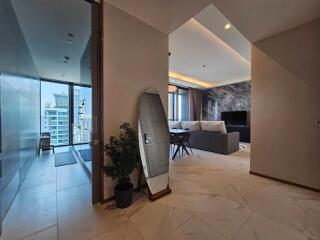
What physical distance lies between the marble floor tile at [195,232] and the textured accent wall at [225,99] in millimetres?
7366

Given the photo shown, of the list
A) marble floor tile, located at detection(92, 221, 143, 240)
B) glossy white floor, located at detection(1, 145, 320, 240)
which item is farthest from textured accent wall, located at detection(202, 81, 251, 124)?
marble floor tile, located at detection(92, 221, 143, 240)

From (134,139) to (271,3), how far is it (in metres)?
2.86

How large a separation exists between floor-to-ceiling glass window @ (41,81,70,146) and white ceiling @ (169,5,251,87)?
15.9 ft

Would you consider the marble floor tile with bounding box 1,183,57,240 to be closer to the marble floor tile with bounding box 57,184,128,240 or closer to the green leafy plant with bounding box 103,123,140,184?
the marble floor tile with bounding box 57,184,128,240

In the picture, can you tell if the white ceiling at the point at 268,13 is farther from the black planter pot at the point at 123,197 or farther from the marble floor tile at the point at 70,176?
the marble floor tile at the point at 70,176

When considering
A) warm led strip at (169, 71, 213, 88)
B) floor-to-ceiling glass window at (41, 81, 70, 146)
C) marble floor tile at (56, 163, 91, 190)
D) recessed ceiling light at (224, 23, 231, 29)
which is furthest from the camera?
warm led strip at (169, 71, 213, 88)

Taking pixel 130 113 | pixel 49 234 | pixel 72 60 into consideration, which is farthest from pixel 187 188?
pixel 72 60

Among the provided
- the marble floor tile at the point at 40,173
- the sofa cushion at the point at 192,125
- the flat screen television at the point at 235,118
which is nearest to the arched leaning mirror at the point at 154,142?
the marble floor tile at the point at 40,173

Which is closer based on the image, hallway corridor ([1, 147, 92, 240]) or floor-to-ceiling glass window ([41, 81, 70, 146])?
hallway corridor ([1, 147, 92, 240])

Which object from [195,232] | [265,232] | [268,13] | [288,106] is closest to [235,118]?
[288,106]

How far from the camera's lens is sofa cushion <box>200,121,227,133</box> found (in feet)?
15.9

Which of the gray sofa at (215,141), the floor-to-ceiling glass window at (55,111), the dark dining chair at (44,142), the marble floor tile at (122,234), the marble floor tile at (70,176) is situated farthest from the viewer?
the floor-to-ceiling glass window at (55,111)

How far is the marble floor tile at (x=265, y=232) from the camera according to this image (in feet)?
4.87

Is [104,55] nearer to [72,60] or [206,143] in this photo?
[72,60]
